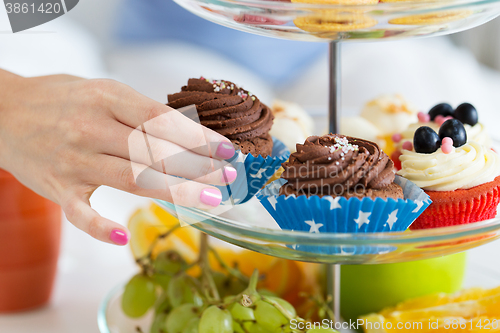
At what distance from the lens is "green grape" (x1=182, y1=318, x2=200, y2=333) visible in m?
0.79

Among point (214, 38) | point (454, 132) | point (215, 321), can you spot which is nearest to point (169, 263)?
point (215, 321)

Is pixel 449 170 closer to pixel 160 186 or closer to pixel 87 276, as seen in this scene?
pixel 160 186

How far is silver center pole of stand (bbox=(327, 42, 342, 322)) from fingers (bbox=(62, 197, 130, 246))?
413 mm

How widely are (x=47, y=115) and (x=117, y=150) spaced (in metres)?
0.14

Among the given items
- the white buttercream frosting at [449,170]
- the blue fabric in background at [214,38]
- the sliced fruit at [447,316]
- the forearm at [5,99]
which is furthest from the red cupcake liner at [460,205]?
the blue fabric in background at [214,38]

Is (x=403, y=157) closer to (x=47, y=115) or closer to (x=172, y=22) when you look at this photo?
(x=47, y=115)

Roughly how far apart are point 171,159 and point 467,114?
1.97 feet

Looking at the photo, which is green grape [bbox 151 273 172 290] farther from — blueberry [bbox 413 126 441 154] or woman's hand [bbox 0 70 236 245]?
blueberry [bbox 413 126 441 154]

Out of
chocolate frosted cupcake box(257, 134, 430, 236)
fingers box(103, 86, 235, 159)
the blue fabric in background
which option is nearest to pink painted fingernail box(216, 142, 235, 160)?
fingers box(103, 86, 235, 159)

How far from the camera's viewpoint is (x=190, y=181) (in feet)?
1.95

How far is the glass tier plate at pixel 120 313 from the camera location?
886 millimetres

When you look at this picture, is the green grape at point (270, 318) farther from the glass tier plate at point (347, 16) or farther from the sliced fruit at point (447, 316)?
the glass tier plate at point (347, 16)

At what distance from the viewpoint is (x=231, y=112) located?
802mm

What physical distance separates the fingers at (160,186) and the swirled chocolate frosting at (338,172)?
13 centimetres
